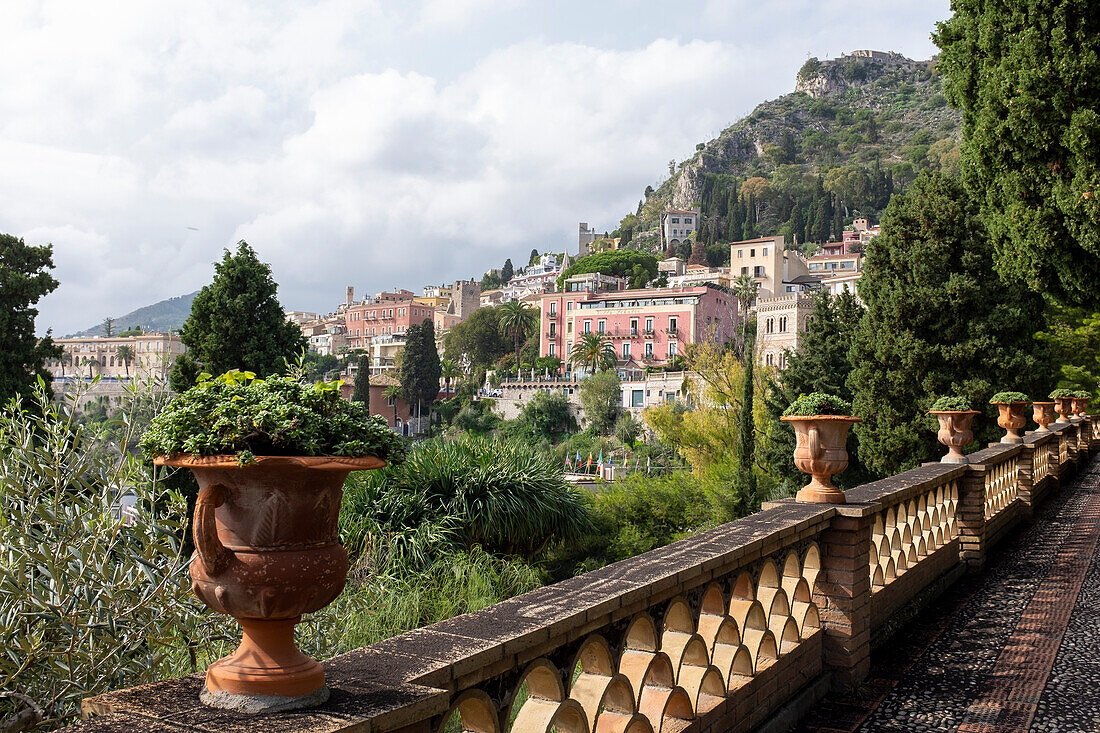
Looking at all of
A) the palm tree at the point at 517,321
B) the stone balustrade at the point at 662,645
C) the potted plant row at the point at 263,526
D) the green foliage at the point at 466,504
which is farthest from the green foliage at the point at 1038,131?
the palm tree at the point at 517,321

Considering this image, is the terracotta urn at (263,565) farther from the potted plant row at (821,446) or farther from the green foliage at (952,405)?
the green foliage at (952,405)

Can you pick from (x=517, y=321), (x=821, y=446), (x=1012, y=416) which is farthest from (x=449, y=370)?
(x=821, y=446)

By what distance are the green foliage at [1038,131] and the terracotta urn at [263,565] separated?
350 inches

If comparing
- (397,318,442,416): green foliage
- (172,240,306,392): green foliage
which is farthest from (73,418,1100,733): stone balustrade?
(397,318,442,416): green foliage

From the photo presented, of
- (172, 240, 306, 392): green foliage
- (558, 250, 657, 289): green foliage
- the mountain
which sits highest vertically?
the mountain

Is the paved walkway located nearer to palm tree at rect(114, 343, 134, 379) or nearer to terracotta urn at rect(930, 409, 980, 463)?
terracotta urn at rect(930, 409, 980, 463)

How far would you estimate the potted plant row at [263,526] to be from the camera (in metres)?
1.65

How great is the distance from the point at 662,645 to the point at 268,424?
1869mm

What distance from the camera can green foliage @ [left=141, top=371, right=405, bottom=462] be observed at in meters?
1.69

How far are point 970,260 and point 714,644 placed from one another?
16213 millimetres

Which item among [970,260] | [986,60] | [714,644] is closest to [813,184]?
[970,260]

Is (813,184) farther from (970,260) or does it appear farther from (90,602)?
(90,602)

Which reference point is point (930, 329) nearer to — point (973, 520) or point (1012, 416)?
point (1012, 416)

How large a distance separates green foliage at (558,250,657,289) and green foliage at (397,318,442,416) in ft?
87.7
